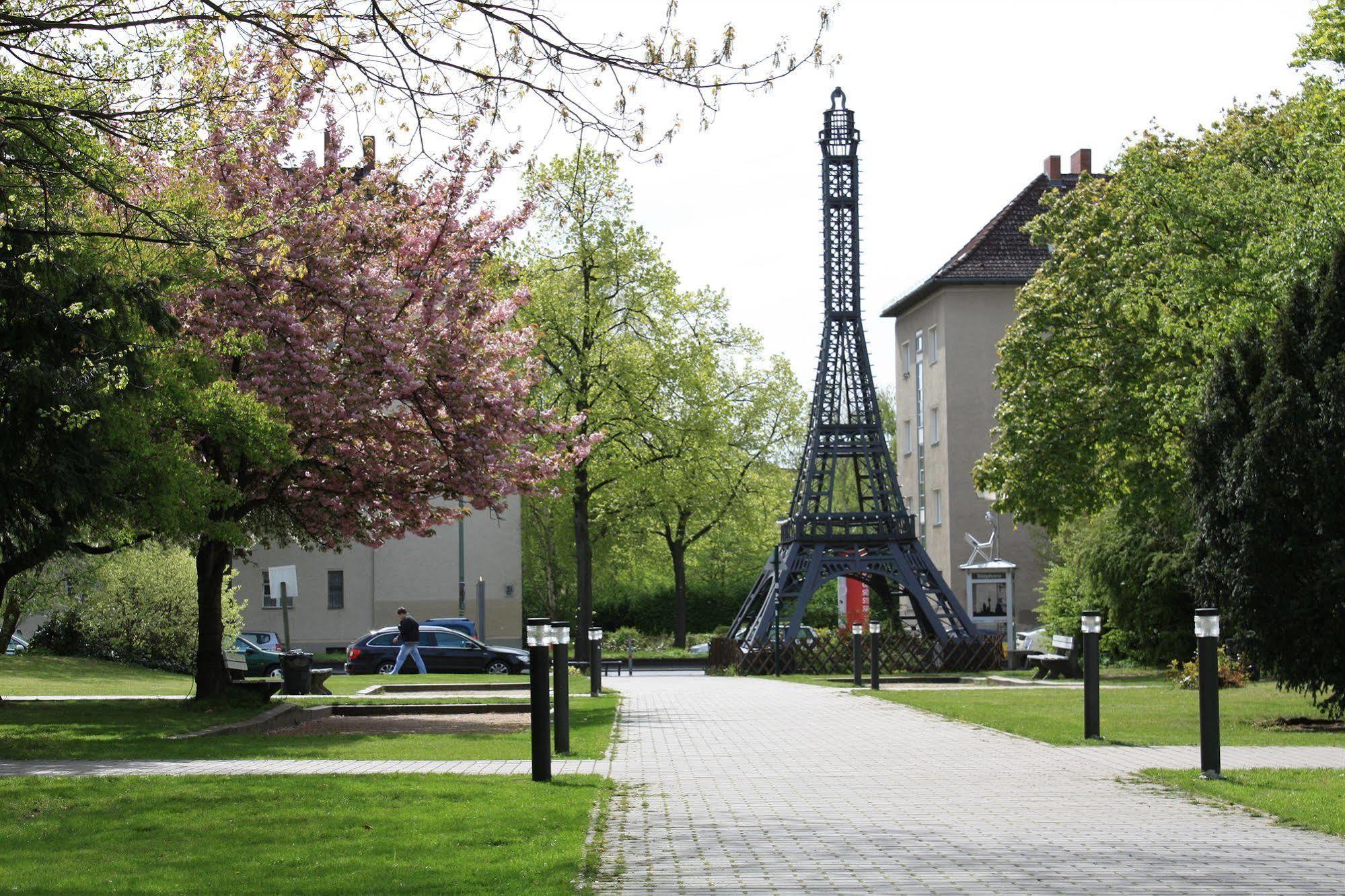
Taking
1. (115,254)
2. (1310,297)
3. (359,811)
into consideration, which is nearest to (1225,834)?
(359,811)

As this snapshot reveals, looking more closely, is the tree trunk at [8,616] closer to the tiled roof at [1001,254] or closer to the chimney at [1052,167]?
the tiled roof at [1001,254]

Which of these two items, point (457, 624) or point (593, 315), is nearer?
point (593, 315)

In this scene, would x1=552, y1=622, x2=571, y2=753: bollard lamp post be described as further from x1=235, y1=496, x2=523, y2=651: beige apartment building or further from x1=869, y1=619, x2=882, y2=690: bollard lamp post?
x1=235, y1=496, x2=523, y2=651: beige apartment building

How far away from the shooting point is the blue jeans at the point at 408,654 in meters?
34.9

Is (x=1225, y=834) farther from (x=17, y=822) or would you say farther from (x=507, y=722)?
(x=507, y=722)

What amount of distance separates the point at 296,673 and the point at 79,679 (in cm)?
875

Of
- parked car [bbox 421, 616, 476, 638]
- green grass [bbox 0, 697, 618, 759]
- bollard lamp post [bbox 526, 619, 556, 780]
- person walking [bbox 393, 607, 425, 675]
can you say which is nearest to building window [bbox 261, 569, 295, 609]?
parked car [bbox 421, 616, 476, 638]

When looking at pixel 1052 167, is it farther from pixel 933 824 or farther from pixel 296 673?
pixel 933 824

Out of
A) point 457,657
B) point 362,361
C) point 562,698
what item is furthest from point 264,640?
point 562,698

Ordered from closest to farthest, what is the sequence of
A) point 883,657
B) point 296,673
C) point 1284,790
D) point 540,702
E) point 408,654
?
point 1284,790
point 540,702
point 296,673
point 408,654
point 883,657

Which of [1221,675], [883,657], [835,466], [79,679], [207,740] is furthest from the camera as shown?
[835,466]

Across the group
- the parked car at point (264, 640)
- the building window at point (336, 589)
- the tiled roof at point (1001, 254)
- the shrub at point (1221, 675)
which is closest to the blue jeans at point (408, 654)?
the parked car at point (264, 640)

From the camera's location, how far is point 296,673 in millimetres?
25969

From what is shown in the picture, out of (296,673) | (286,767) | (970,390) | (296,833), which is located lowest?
(296,673)
